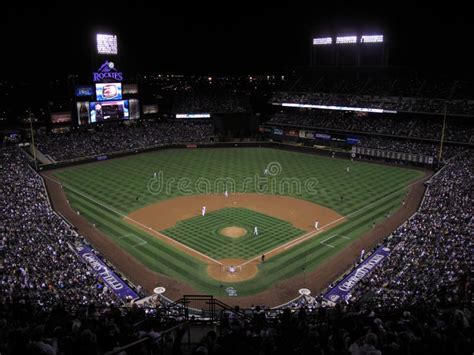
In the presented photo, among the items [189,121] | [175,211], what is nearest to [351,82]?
[189,121]

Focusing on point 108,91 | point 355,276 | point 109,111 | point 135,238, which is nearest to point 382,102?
point 108,91

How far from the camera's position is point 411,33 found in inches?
2564

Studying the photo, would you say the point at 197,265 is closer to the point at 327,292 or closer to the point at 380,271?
the point at 327,292

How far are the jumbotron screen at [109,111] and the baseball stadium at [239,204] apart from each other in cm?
35

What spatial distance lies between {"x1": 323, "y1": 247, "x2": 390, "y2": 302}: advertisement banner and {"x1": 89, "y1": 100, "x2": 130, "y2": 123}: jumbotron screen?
166 feet

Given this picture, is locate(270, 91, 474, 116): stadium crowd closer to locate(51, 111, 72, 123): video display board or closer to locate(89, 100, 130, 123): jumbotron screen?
locate(89, 100, 130, 123): jumbotron screen

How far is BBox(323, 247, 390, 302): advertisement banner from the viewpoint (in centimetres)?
2320

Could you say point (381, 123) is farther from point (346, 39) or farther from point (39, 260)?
point (39, 260)

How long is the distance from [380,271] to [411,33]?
54.0m

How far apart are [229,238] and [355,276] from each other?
10.4 m

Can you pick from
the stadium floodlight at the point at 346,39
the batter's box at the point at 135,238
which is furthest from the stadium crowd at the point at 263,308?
the stadium floodlight at the point at 346,39

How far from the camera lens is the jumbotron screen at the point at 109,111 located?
211 feet

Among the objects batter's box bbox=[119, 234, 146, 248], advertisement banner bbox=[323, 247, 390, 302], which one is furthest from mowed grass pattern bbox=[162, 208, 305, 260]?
advertisement banner bbox=[323, 247, 390, 302]

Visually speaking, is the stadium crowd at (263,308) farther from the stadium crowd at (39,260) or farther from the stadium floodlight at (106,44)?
the stadium floodlight at (106,44)
